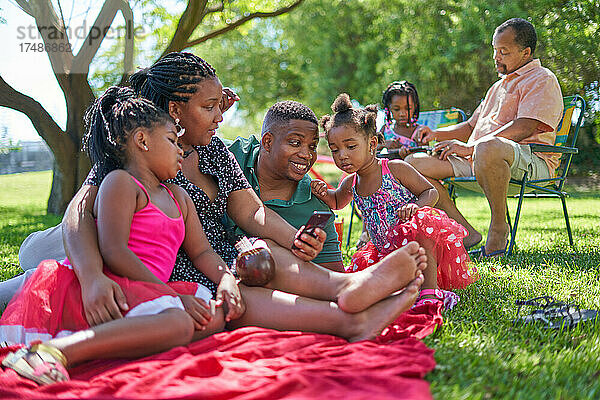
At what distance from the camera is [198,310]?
1.89 m

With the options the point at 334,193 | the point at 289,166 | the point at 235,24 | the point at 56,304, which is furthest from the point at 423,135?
the point at 235,24

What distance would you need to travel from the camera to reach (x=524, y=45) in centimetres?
409

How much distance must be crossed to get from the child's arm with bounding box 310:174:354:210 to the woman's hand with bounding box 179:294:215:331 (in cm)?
121

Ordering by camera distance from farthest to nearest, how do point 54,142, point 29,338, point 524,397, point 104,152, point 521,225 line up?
point 54,142 → point 521,225 → point 104,152 → point 29,338 → point 524,397

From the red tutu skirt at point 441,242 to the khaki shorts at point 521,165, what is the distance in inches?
49.5

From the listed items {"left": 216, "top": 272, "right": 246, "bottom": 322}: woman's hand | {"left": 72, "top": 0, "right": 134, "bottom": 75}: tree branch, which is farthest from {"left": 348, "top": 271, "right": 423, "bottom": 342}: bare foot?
{"left": 72, "top": 0, "right": 134, "bottom": 75}: tree branch

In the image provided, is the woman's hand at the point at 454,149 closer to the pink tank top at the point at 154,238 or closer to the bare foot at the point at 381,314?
the bare foot at the point at 381,314

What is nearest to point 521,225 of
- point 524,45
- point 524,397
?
point 524,45

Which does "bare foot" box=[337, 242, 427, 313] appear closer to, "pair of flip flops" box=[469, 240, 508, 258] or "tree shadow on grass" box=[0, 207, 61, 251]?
"pair of flip flops" box=[469, 240, 508, 258]

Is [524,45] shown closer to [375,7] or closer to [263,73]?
[375,7]

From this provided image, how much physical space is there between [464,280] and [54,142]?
21.1ft

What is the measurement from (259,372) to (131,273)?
608mm

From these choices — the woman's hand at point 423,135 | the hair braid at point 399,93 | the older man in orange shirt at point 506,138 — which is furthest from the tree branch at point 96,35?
the older man in orange shirt at point 506,138

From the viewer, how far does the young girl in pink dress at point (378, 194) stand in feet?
9.01
